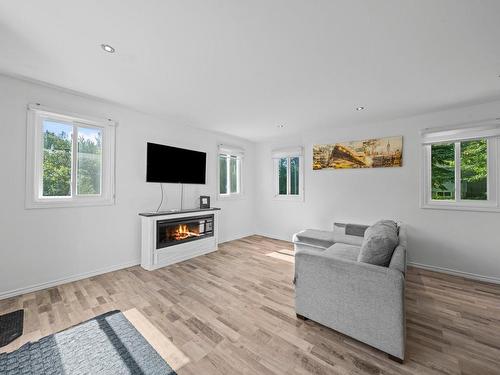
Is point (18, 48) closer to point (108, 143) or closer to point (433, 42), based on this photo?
point (108, 143)

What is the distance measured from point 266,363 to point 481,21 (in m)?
3.04

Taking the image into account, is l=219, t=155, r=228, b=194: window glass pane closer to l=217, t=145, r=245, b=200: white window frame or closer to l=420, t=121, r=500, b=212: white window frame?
l=217, t=145, r=245, b=200: white window frame

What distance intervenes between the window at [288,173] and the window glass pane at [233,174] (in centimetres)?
102

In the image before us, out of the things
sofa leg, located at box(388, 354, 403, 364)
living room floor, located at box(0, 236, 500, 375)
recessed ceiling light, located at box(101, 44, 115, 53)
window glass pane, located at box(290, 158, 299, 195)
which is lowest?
living room floor, located at box(0, 236, 500, 375)

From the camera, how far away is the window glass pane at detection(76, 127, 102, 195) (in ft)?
10.3

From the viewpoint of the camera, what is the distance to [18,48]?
2.00 metres

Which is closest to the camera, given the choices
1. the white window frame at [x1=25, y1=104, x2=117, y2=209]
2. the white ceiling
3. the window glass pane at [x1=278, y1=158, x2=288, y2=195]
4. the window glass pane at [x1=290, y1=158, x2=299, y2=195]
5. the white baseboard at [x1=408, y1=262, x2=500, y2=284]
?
the white ceiling

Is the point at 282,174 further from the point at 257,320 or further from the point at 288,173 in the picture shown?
the point at 257,320

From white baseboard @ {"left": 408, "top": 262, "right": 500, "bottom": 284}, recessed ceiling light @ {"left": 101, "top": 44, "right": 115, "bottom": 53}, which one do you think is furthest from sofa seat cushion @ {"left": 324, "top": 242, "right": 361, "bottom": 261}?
recessed ceiling light @ {"left": 101, "top": 44, "right": 115, "bottom": 53}

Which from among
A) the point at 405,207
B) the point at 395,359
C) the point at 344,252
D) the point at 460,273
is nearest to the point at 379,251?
the point at 395,359

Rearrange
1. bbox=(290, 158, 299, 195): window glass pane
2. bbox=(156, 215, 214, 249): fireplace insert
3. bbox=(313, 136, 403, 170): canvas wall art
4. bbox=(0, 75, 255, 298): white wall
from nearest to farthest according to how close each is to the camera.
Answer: bbox=(0, 75, 255, 298): white wall, bbox=(156, 215, 214, 249): fireplace insert, bbox=(313, 136, 403, 170): canvas wall art, bbox=(290, 158, 299, 195): window glass pane

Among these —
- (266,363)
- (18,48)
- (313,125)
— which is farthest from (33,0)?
(313,125)

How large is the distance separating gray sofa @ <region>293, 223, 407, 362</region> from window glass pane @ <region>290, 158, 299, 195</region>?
3.26 m

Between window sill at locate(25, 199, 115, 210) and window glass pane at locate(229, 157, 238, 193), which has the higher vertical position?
window glass pane at locate(229, 157, 238, 193)
